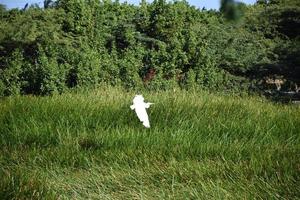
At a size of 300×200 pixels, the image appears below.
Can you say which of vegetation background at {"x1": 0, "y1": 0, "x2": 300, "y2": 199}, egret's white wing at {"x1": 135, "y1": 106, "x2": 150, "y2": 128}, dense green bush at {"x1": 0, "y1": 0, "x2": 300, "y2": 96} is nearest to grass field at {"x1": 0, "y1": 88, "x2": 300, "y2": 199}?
vegetation background at {"x1": 0, "y1": 0, "x2": 300, "y2": 199}

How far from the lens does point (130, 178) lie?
3941mm

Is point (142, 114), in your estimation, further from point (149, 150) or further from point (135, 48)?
point (135, 48)

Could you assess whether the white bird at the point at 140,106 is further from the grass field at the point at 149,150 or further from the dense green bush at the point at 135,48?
the dense green bush at the point at 135,48

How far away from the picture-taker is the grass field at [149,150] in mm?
3572

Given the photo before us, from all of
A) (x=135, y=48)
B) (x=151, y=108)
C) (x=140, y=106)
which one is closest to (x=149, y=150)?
(x=140, y=106)

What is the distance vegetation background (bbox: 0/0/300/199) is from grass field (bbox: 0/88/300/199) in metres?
0.02

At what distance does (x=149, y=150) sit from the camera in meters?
4.62

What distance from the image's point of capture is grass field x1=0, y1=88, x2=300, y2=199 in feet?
11.7

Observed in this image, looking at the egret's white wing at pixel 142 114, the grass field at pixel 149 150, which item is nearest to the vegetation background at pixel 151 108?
the grass field at pixel 149 150

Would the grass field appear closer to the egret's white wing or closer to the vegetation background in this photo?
the vegetation background

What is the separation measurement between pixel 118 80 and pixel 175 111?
4.87 metres

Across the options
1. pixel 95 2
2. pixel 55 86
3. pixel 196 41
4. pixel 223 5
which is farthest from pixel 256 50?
pixel 223 5

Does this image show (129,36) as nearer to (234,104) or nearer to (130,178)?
(234,104)

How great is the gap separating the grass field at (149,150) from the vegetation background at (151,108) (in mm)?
17
